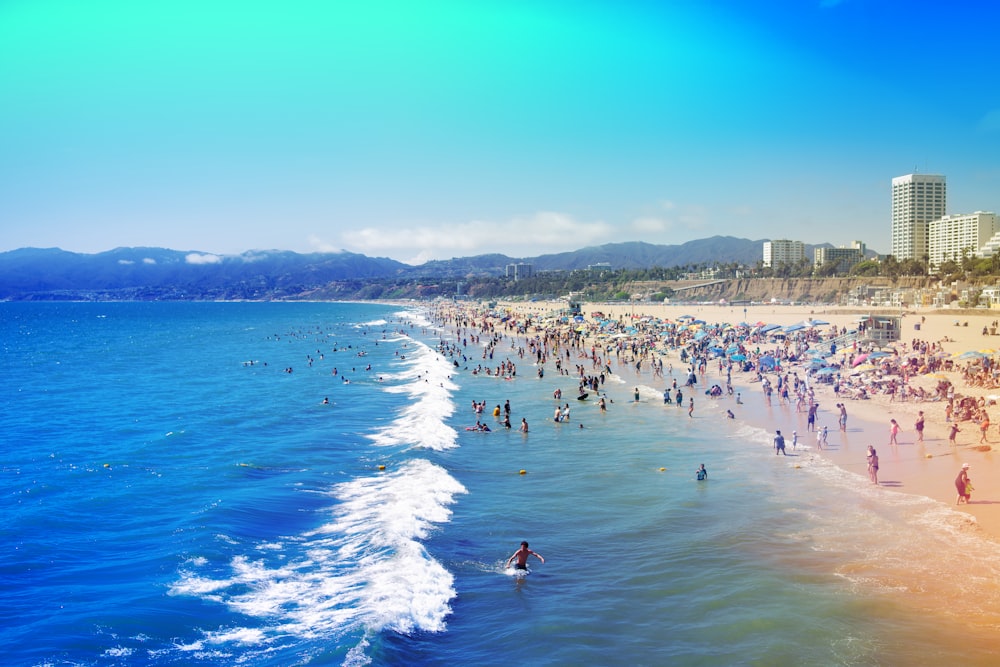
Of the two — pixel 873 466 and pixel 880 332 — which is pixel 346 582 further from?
pixel 880 332

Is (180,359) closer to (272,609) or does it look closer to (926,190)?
(272,609)

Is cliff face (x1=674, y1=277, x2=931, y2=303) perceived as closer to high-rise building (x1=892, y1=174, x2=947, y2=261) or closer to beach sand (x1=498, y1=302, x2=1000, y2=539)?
high-rise building (x1=892, y1=174, x2=947, y2=261)

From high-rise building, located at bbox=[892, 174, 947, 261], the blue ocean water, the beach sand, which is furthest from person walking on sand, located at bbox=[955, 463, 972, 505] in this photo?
high-rise building, located at bbox=[892, 174, 947, 261]

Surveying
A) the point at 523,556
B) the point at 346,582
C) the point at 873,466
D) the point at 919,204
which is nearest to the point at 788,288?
the point at 919,204

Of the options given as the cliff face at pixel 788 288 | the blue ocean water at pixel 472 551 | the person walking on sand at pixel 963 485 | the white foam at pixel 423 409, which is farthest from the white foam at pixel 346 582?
the cliff face at pixel 788 288

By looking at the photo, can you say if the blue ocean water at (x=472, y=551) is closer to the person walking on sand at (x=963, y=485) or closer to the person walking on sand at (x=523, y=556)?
the person walking on sand at (x=523, y=556)

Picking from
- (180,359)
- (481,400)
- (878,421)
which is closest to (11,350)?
(180,359)

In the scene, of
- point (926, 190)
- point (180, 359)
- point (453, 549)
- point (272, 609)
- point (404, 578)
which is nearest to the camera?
point (272, 609)
